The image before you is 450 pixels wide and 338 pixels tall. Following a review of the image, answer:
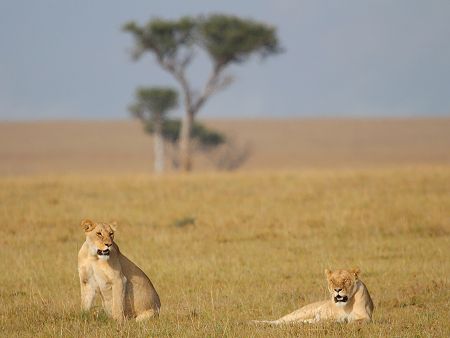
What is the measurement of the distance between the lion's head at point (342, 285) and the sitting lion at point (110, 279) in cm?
173

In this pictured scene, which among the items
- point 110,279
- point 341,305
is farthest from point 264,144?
point 110,279

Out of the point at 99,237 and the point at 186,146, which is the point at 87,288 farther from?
the point at 186,146

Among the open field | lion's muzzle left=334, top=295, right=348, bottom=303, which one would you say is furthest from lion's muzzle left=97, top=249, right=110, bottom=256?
the open field

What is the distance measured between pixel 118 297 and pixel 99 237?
1.98 ft

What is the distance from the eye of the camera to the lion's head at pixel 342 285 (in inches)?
354

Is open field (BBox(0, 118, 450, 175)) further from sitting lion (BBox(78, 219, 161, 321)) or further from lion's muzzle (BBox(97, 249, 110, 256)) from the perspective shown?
lion's muzzle (BBox(97, 249, 110, 256))

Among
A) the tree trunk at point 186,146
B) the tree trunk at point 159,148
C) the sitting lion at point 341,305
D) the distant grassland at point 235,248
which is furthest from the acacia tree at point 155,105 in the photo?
the sitting lion at point 341,305

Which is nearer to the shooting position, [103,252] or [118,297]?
[103,252]

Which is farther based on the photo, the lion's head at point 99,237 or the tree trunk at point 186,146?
the tree trunk at point 186,146

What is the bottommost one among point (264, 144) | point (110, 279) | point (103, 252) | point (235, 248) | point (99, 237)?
point (235, 248)

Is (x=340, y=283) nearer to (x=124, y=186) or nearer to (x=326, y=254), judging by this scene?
(x=326, y=254)

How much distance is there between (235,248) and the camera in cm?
1520

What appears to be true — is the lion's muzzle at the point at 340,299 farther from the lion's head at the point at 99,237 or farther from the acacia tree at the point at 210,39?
the acacia tree at the point at 210,39

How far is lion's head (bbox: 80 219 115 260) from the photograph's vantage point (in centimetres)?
870
